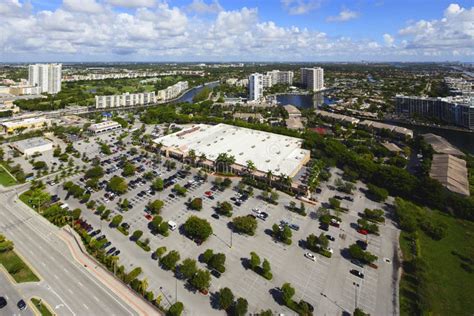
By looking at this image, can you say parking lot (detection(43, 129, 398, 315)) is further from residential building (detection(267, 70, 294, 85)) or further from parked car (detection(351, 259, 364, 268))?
residential building (detection(267, 70, 294, 85))

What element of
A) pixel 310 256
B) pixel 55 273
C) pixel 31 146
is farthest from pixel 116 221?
pixel 31 146

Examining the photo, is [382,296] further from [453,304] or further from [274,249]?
[274,249]

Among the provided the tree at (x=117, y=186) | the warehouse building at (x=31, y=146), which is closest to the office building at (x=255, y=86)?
the warehouse building at (x=31, y=146)

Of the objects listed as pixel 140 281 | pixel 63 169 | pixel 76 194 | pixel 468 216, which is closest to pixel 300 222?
pixel 140 281

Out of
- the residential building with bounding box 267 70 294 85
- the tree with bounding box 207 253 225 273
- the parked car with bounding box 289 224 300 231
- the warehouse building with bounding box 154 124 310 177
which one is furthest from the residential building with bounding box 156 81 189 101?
the tree with bounding box 207 253 225 273

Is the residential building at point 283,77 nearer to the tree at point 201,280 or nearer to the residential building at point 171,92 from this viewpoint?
the residential building at point 171,92

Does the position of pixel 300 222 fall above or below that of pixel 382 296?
above

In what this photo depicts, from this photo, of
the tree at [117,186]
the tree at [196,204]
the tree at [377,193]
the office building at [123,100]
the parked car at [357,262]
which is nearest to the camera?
the parked car at [357,262]
